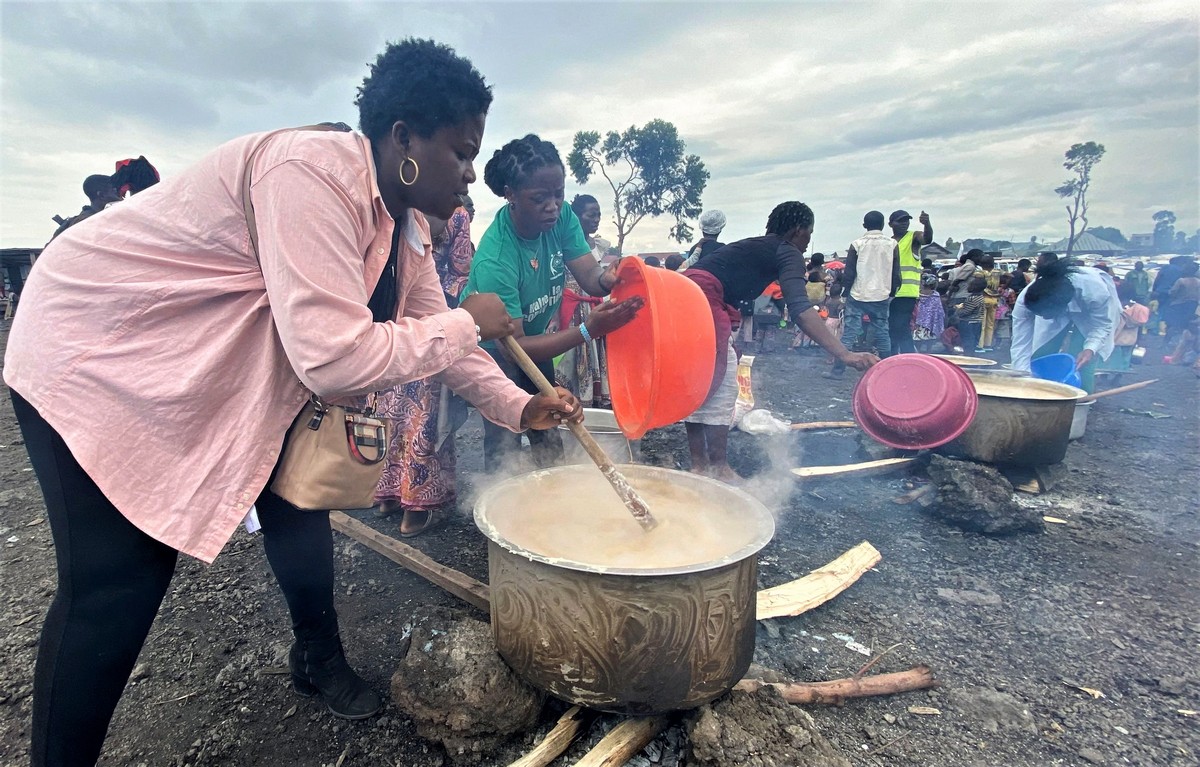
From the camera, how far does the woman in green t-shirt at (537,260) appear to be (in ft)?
9.37

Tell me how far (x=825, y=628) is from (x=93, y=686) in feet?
8.86

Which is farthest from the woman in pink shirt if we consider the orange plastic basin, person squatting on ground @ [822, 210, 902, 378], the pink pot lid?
person squatting on ground @ [822, 210, 902, 378]

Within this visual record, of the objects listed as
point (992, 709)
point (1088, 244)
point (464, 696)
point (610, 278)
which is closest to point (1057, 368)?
point (992, 709)

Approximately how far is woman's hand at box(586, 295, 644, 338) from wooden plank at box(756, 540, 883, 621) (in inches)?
58.2

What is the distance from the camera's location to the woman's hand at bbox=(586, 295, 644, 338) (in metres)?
2.62

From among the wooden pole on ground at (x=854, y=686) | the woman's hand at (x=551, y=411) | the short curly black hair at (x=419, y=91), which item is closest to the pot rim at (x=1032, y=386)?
the wooden pole on ground at (x=854, y=686)

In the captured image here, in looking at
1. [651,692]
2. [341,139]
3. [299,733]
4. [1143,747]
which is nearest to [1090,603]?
[1143,747]

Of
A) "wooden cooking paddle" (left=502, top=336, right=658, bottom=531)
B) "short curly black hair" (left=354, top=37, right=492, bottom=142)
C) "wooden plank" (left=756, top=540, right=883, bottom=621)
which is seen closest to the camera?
"short curly black hair" (left=354, top=37, right=492, bottom=142)

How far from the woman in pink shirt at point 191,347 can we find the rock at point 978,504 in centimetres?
371

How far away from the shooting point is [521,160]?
3.04m

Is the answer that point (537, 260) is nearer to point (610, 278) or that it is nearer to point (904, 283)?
point (610, 278)

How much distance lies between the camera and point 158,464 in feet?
4.56

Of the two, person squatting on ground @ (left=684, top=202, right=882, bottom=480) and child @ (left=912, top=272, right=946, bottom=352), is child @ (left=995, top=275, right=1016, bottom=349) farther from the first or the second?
person squatting on ground @ (left=684, top=202, right=882, bottom=480)

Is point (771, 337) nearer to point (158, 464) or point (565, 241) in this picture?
point (565, 241)
